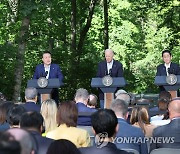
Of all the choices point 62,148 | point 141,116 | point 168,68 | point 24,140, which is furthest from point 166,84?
point 24,140

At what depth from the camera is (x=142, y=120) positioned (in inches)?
259

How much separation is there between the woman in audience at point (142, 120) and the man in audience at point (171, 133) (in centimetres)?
81

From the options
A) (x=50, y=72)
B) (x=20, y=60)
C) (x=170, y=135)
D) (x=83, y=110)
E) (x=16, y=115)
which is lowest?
(x=170, y=135)

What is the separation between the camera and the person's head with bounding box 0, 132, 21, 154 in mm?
2260

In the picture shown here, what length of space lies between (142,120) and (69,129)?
5.34 ft

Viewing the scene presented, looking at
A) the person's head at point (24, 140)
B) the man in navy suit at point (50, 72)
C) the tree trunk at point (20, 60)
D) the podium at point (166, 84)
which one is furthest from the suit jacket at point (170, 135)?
the tree trunk at point (20, 60)

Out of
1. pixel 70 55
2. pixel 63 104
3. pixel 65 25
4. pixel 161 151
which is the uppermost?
pixel 65 25

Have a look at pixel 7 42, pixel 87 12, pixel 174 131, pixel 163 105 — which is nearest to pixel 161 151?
pixel 174 131

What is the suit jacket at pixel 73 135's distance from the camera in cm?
517

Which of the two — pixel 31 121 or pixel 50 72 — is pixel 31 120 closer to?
pixel 31 121

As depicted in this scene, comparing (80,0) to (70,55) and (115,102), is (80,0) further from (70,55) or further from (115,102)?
(115,102)

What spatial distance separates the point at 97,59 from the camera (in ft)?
88.4

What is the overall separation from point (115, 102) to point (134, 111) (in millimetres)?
1043

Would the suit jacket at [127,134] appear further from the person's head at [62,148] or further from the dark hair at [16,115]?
the person's head at [62,148]
